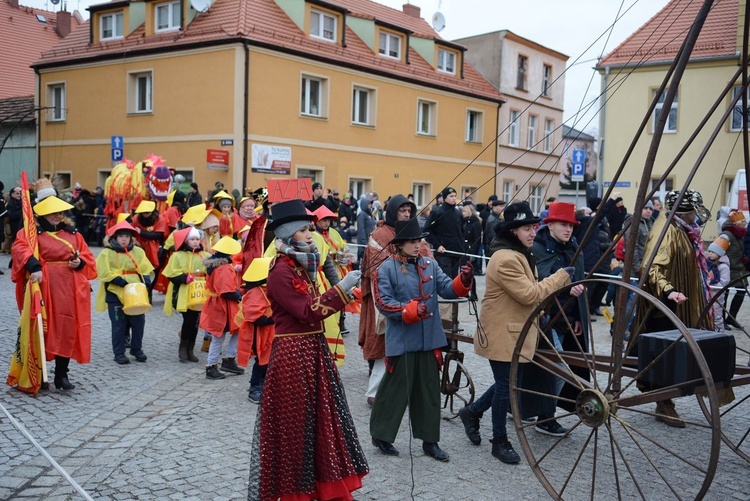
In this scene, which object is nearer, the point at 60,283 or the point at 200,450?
the point at 200,450

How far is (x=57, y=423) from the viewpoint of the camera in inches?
236

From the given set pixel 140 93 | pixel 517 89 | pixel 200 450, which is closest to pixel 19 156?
A: pixel 140 93

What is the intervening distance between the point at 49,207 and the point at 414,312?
12.8 feet

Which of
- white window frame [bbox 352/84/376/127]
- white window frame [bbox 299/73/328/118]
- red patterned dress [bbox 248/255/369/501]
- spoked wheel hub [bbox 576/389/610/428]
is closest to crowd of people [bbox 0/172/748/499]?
red patterned dress [bbox 248/255/369/501]

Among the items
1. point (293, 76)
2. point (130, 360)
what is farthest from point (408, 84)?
point (130, 360)

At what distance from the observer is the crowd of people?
429cm

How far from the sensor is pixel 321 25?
25.9 m

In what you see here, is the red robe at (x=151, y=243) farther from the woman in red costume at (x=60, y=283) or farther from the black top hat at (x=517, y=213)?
the black top hat at (x=517, y=213)

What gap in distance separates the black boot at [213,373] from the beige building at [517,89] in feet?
85.9

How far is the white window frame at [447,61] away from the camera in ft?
103

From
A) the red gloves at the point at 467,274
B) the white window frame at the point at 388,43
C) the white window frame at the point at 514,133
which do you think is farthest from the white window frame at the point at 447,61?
the red gloves at the point at 467,274

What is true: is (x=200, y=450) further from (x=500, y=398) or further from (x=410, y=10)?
(x=410, y=10)

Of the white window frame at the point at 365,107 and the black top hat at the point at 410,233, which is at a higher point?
the white window frame at the point at 365,107

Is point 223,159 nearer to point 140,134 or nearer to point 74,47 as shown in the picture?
point 140,134
